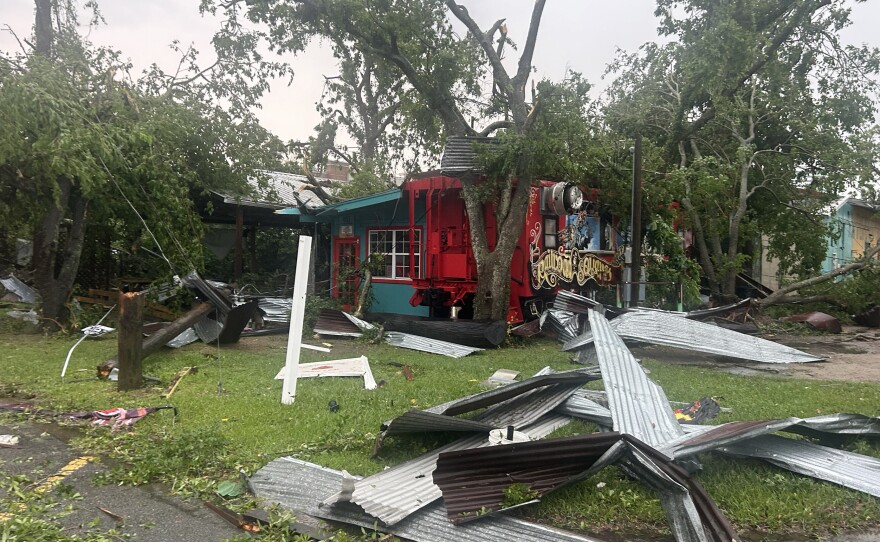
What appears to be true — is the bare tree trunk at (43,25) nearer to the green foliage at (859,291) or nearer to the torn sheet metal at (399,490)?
the torn sheet metal at (399,490)

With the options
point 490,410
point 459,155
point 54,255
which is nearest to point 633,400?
point 490,410

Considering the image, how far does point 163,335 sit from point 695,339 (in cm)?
767

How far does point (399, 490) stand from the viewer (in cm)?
379

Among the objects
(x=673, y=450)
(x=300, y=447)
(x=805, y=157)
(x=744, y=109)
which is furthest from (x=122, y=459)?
(x=805, y=157)

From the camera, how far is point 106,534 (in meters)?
3.45

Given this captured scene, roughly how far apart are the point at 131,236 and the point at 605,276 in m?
11.2

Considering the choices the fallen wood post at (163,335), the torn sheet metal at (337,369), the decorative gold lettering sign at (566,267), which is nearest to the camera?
the fallen wood post at (163,335)

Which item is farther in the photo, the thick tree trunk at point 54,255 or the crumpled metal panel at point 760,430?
the thick tree trunk at point 54,255

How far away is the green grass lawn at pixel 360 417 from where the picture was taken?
12.1 ft

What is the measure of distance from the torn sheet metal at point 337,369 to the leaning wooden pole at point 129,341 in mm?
Result: 1645

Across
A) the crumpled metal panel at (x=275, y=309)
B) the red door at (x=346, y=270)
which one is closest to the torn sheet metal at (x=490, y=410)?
the crumpled metal panel at (x=275, y=309)

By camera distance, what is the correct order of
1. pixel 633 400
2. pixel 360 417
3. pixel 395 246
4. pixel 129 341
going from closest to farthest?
pixel 633 400
pixel 360 417
pixel 129 341
pixel 395 246

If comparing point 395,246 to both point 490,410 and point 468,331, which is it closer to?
point 468,331

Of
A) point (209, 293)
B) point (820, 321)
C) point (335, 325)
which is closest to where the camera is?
point (209, 293)
